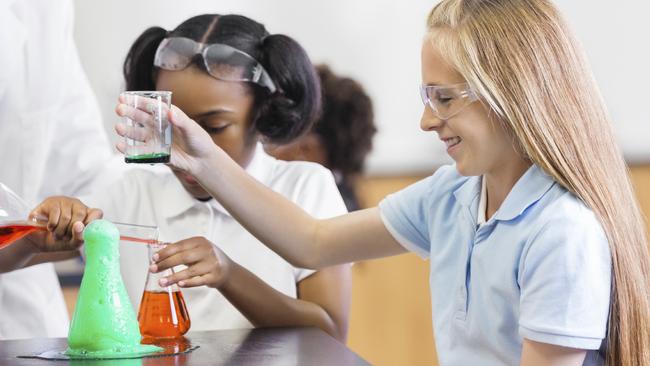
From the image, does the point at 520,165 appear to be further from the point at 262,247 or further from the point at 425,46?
the point at 262,247

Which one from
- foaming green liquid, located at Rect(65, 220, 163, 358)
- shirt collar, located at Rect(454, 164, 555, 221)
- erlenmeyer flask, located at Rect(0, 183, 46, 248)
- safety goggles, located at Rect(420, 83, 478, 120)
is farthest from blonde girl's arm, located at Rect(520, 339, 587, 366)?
erlenmeyer flask, located at Rect(0, 183, 46, 248)

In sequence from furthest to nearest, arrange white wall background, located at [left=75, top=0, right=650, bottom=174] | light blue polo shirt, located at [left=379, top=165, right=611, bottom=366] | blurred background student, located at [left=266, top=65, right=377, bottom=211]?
white wall background, located at [left=75, top=0, right=650, bottom=174], blurred background student, located at [left=266, top=65, right=377, bottom=211], light blue polo shirt, located at [left=379, top=165, right=611, bottom=366]

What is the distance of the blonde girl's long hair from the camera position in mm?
1340

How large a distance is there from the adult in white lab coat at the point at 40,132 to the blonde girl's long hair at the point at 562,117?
3.43 ft

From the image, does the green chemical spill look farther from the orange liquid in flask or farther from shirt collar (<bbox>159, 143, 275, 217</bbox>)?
shirt collar (<bbox>159, 143, 275, 217</bbox>)

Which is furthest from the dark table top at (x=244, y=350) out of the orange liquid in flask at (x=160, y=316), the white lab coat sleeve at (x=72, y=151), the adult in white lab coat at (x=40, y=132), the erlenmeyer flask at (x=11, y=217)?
the white lab coat sleeve at (x=72, y=151)

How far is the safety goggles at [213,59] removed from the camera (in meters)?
1.84

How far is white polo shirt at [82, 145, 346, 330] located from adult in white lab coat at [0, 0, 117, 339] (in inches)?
9.5

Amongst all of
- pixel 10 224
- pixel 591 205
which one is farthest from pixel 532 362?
pixel 10 224

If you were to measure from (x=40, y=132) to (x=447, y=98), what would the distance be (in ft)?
3.50

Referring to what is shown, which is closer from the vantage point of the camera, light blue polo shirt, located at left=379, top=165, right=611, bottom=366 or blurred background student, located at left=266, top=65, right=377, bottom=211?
light blue polo shirt, located at left=379, top=165, right=611, bottom=366

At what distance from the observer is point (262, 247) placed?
191 centimetres

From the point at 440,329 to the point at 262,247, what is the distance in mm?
488

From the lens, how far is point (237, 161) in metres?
1.87
